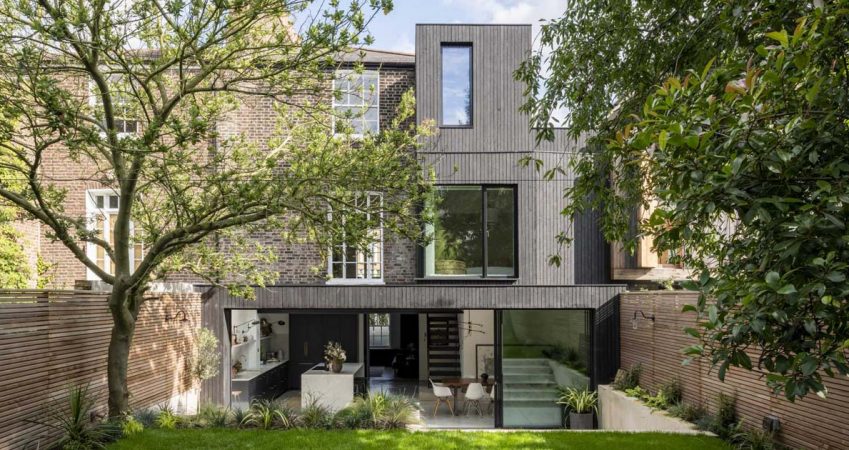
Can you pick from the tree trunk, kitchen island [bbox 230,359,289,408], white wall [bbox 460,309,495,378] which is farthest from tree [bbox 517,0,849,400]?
white wall [bbox 460,309,495,378]

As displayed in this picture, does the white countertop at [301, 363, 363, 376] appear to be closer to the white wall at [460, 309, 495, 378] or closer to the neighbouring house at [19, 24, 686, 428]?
the neighbouring house at [19, 24, 686, 428]

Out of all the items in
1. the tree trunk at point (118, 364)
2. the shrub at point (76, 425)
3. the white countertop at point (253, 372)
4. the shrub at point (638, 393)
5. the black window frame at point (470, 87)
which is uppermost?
the black window frame at point (470, 87)

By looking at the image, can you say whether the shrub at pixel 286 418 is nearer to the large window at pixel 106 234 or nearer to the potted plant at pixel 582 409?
the potted plant at pixel 582 409

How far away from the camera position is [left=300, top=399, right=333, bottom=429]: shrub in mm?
9266

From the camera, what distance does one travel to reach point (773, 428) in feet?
23.3

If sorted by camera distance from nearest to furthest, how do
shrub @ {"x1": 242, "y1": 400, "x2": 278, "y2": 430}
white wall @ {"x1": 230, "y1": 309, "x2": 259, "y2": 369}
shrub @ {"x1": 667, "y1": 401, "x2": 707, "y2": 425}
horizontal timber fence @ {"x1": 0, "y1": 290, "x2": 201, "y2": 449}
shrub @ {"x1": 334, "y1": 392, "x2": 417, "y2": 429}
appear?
horizontal timber fence @ {"x1": 0, "y1": 290, "x2": 201, "y2": 449}, shrub @ {"x1": 667, "y1": 401, "x2": 707, "y2": 425}, shrub @ {"x1": 242, "y1": 400, "x2": 278, "y2": 430}, shrub @ {"x1": 334, "y1": 392, "x2": 417, "y2": 429}, white wall @ {"x1": 230, "y1": 309, "x2": 259, "y2": 369}

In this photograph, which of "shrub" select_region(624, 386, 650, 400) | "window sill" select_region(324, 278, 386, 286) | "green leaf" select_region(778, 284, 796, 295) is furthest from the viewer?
"window sill" select_region(324, 278, 386, 286)

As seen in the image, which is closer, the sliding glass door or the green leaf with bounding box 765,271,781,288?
the green leaf with bounding box 765,271,781,288

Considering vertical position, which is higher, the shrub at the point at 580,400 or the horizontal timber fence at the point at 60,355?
the horizontal timber fence at the point at 60,355

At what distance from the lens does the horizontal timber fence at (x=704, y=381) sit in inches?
248

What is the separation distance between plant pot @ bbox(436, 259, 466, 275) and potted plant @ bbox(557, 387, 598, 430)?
130 inches

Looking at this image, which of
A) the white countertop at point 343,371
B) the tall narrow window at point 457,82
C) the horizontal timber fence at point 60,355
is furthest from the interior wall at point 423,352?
the horizontal timber fence at point 60,355

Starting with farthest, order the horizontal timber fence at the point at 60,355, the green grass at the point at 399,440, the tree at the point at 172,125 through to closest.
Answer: the green grass at the point at 399,440
the horizontal timber fence at the point at 60,355
the tree at the point at 172,125

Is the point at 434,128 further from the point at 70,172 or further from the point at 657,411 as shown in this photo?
the point at 70,172
